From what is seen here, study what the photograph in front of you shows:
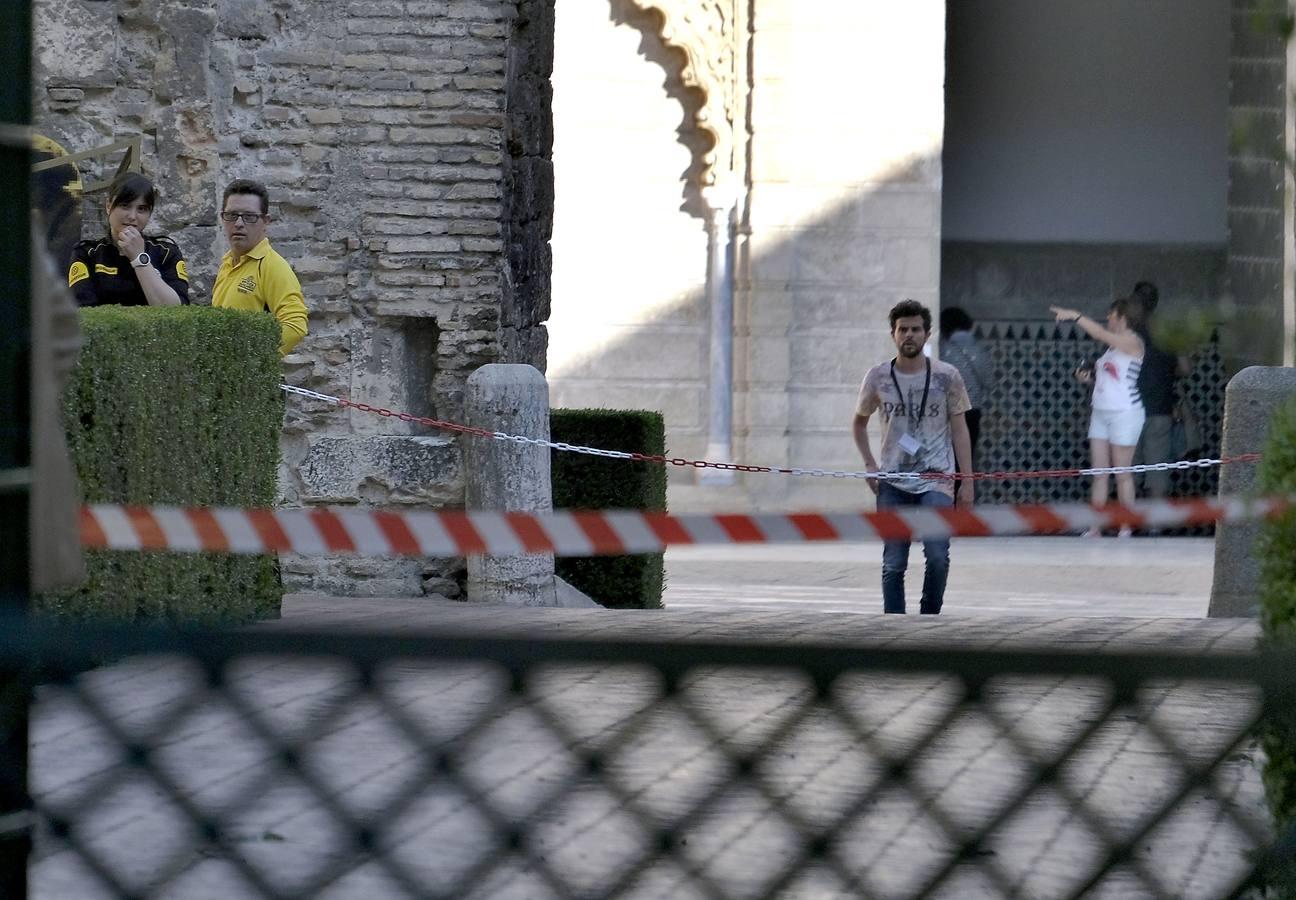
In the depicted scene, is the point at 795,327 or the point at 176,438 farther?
the point at 795,327

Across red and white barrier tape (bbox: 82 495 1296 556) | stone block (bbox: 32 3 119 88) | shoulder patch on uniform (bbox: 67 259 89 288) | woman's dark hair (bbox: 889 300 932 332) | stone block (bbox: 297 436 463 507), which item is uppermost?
stone block (bbox: 32 3 119 88)

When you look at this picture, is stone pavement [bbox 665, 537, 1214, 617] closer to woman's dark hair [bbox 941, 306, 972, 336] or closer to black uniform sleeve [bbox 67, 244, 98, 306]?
woman's dark hair [bbox 941, 306, 972, 336]

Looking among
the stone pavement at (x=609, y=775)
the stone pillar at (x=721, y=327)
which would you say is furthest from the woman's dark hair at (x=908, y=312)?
the stone pillar at (x=721, y=327)

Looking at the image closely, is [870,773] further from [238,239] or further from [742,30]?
[742,30]

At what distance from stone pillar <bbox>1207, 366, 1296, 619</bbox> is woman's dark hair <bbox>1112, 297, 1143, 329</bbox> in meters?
6.06

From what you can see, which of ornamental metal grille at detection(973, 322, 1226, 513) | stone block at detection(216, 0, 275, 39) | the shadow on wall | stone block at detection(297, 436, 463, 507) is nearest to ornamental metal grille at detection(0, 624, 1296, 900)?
stone block at detection(297, 436, 463, 507)

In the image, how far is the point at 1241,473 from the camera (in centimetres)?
784

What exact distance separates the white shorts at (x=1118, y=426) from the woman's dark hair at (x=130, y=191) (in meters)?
8.41

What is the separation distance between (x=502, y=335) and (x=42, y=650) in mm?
6580

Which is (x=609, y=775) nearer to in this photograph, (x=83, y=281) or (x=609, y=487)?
(x=83, y=281)

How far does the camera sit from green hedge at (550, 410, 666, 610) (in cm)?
894

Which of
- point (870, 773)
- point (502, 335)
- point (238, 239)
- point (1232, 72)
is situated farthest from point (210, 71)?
point (1232, 72)

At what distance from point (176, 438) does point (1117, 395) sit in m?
9.09

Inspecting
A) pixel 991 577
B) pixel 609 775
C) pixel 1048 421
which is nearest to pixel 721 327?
pixel 1048 421
